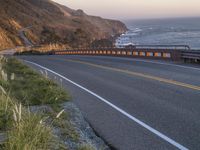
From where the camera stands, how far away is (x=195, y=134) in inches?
356

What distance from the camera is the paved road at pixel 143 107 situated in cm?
891

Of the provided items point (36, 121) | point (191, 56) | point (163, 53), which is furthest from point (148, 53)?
point (36, 121)

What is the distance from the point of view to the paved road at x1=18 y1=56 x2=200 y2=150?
8.91 m

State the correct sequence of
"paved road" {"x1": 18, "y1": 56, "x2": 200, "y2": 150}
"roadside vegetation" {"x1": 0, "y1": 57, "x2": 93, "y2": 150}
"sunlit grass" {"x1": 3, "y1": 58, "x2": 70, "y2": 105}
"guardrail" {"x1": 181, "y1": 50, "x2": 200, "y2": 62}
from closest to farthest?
"roadside vegetation" {"x1": 0, "y1": 57, "x2": 93, "y2": 150} → "paved road" {"x1": 18, "y1": 56, "x2": 200, "y2": 150} → "sunlit grass" {"x1": 3, "y1": 58, "x2": 70, "y2": 105} → "guardrail" {"x1": 181, "y1": 50, "x2": 200, "y2": 62}

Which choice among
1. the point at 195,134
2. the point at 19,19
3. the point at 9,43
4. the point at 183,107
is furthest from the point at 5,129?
the point at 19,19

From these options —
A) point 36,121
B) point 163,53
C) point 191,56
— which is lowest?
point 163,53

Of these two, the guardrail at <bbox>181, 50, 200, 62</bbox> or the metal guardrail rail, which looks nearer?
the guardrail at <bbox>181, 50, 200, 62</bbox>

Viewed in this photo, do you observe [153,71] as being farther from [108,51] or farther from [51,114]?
[108,51]

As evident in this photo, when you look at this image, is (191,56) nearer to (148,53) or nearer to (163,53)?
(163,53)

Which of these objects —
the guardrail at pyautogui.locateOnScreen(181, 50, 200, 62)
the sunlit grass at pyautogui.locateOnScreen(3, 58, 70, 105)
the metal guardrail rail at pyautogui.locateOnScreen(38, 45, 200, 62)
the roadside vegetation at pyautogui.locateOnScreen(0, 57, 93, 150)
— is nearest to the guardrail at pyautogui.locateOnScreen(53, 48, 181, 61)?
the metal guardrail rail at pyautogui.locateOnScreen(38, 45, 200, 62)

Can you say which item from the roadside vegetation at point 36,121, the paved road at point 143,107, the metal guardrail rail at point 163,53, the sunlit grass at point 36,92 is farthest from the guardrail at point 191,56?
the roadside vegetation at point 36,121

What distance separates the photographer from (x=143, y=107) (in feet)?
39.5

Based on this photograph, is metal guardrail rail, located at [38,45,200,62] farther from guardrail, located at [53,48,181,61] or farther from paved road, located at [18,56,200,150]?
paved road, located at [18,56,200,150]

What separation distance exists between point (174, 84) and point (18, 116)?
30.4 ft
